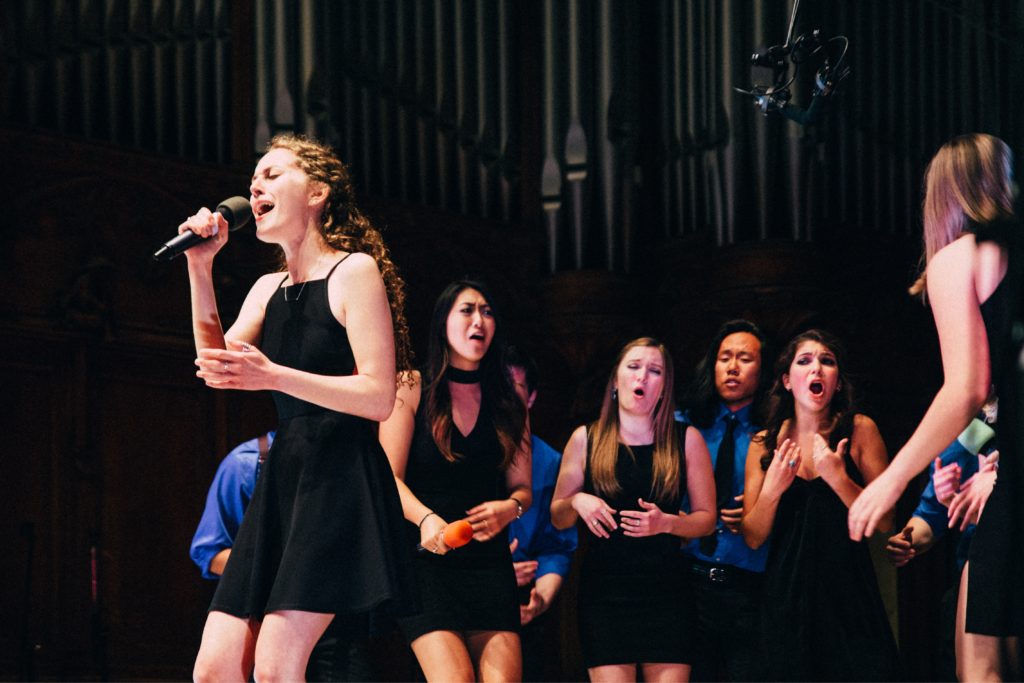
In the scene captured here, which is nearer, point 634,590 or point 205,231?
point 205,231

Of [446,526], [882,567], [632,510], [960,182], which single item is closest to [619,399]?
[632,510]

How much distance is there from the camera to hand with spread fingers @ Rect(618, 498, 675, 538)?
14.7 ft

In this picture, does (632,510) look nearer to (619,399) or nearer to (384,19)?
(619,399)

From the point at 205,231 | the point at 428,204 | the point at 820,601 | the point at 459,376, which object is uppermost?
the point at 428,204

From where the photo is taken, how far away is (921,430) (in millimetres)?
2809

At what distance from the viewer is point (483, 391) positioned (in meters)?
4.38

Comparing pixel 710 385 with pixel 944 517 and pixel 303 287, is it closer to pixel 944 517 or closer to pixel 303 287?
pixel 944 517

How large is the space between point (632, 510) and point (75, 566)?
2.15 meters

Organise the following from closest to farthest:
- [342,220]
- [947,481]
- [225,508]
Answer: [342,220] < [947,481] < [225,508]

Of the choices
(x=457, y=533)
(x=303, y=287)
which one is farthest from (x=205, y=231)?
(x=457, y=533)

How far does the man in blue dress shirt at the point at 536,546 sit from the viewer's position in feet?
15.3

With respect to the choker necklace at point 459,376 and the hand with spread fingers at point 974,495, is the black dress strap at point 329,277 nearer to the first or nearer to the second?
the choker necklace at point 459,376

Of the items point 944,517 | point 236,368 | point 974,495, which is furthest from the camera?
point 944,517

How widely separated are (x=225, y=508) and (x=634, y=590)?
1.29 meters
